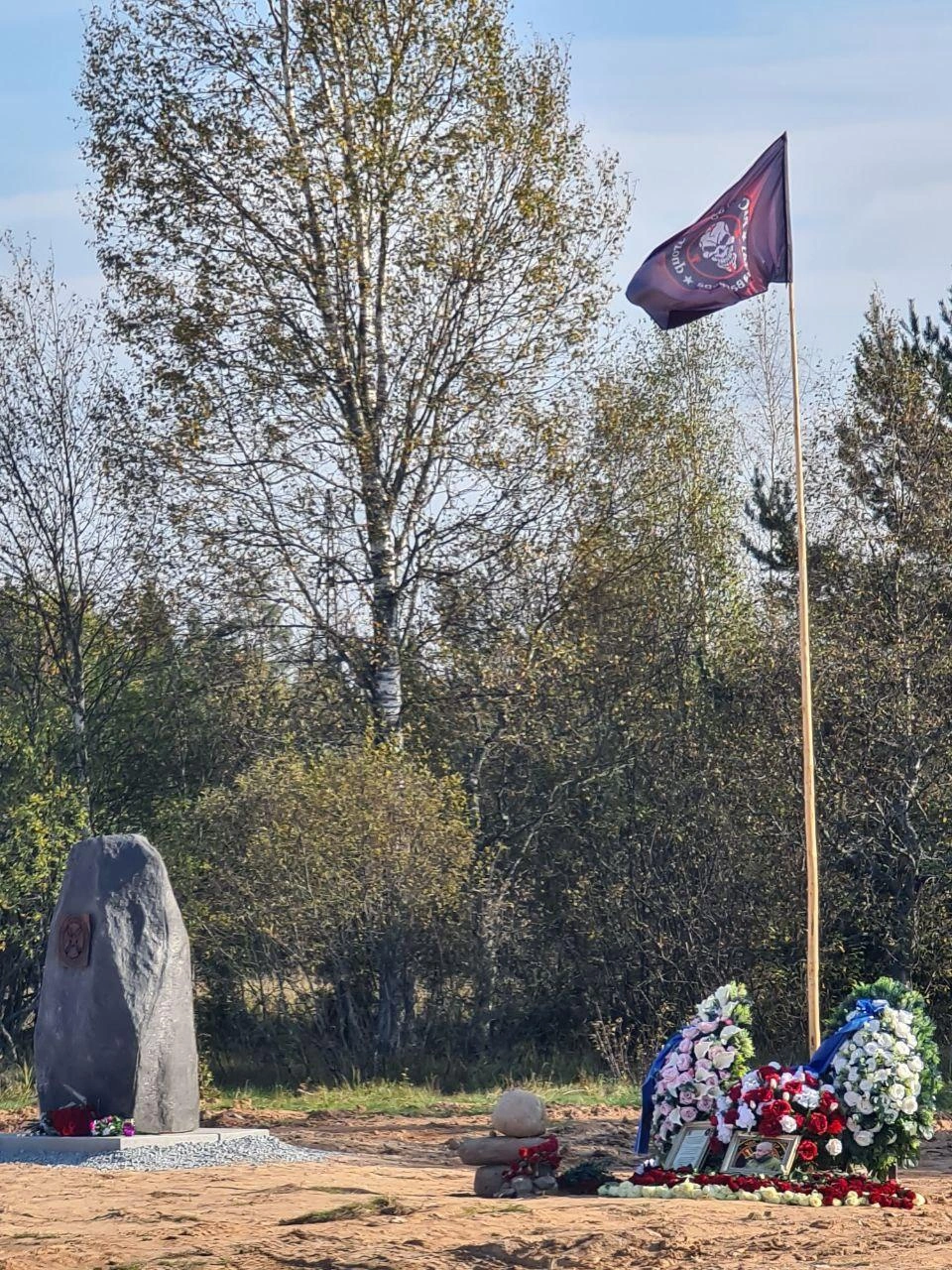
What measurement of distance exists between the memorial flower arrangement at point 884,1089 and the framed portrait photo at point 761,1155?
0.48 m

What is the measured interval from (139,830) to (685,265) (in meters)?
11.4

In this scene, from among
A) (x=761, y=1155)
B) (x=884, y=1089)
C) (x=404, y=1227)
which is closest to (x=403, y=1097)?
(x=761, y=1155)

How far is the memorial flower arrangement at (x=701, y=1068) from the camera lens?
35.9 ft

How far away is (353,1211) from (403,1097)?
28.0 ft

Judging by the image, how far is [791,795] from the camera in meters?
20.8

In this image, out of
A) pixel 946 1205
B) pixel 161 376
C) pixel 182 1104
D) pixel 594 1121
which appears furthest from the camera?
pixel 161 376

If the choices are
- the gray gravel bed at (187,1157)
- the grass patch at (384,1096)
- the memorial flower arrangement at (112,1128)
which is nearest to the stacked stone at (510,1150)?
the gray gravel bed at (187,1157)

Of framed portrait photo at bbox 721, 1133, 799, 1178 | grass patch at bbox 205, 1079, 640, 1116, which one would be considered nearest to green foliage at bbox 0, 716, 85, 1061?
grass patch at bbox 205, 1079, 640, 1116

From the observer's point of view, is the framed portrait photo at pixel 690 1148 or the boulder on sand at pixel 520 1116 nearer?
the framed portrait photo at pixel 690 1148

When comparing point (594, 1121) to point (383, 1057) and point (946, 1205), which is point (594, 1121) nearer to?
point (946, 1205)

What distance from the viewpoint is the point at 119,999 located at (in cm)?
1335

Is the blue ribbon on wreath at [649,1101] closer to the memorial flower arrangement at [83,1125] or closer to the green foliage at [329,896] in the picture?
the memorial flower arrangement at [83,1125]

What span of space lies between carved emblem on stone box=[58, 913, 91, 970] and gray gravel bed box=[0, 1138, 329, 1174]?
1.47 metres

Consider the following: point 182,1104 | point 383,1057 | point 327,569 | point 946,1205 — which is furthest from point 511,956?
point 946,1205
